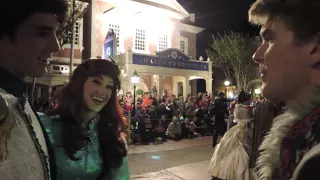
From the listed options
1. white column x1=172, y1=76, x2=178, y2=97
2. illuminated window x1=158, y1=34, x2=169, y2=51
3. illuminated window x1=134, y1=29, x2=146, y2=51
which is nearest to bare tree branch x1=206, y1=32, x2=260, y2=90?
white column x1=172, y1=76, x2=178, y2=97

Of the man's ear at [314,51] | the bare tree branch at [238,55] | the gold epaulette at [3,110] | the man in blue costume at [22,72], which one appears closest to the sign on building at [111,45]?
the man in blue costume at [22,72]

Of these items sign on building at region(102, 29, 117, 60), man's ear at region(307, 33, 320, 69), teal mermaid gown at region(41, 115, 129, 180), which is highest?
sign on building at region(102, 29, 117, 60)

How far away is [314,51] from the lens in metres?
0.95

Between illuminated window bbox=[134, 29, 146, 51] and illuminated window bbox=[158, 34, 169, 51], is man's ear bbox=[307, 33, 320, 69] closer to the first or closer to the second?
illuminated window bbox=[134, 29, 146, 51]

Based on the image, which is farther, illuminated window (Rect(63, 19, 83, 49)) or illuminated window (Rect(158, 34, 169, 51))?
illuminated window (Rect(158, 34, 169, 51))

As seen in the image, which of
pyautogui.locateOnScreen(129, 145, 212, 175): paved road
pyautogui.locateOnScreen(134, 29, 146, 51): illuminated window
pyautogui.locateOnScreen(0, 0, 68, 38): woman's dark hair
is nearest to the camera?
pyautogui.locateOnScreen(0, 0, 68, 38): woman's dark hair

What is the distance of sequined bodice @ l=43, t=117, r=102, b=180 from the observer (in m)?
1.85

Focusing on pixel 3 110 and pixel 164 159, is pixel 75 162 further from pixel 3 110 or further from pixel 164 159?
pixel 164 159

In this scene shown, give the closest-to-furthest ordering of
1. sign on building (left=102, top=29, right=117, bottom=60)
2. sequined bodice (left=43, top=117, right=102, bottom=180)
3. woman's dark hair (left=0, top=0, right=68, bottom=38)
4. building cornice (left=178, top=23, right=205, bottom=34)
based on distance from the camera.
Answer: woman's dark hair (left=0, top=0, right=68, bottom=38), sequined bodice (left=43, top=117, right=102, bottom=180), sign on building (left=102, top=29, right=117, bottom=60), building cornice (left=178, top=23, right=205, bottom=34)

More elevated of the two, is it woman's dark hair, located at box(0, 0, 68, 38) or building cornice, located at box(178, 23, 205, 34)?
building cornice, located at box(178, 23, 205, 34)

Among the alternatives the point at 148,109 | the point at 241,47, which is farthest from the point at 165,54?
the point at 241,47

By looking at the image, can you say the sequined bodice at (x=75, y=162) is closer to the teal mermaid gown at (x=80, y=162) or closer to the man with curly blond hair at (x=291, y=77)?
the teal mermaid gown at (x=80, y=162)

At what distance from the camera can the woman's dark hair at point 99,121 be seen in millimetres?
1981

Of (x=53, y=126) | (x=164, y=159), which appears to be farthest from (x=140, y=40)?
(x=53, y=126)
